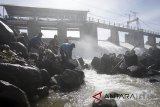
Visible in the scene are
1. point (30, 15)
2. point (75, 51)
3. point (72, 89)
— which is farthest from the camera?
point (30, 15)

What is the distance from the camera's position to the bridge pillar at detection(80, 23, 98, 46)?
44125 mm

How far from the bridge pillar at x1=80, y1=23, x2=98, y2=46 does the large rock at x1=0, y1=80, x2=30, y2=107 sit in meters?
37.0

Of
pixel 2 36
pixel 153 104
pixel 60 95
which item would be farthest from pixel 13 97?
pixel 2 36

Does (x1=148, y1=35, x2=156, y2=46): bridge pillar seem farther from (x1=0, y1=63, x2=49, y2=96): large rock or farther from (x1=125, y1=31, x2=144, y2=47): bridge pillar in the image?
(x1=0, y1=63, x2=49, y2=96): large rock

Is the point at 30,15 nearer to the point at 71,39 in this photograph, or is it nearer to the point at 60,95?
the point at 71,39

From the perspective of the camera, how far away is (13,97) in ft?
22.5

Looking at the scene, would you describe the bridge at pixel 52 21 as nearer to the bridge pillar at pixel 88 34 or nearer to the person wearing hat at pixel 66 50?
the bridge pillar at pixel 88 34

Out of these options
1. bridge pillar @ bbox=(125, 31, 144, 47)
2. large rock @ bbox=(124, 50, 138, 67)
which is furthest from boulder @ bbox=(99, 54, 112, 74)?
bridge pillar @ bbox=(125, 31, 144, 47)

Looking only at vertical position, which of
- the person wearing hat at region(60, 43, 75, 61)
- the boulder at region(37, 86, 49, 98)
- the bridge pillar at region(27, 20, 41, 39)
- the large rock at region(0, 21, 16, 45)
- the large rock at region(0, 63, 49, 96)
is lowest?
the boulder at region(37, 86, 49, 98)

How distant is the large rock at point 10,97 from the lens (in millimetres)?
6724

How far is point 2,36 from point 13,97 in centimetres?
820

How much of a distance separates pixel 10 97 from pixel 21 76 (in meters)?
1.86

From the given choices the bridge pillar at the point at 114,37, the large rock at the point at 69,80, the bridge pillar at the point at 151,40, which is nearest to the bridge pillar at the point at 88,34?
the bridge pillar at the point at 114,37

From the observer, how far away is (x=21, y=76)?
8609 millimetres
